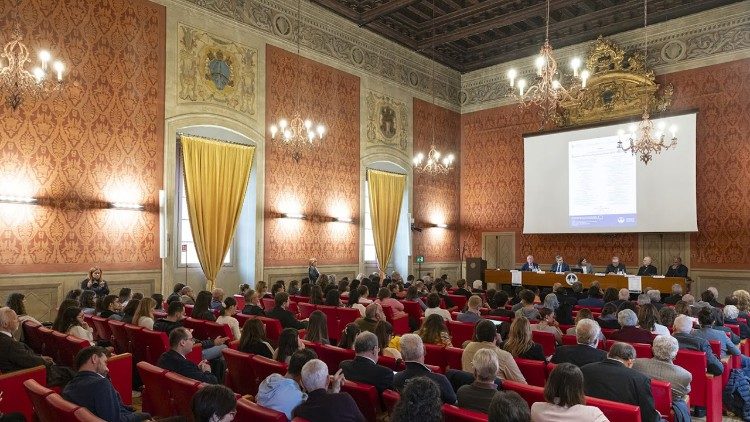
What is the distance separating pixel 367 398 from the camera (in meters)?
3.22

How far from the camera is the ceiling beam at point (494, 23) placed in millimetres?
12275

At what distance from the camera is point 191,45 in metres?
10.3

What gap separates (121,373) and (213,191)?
21.0ft

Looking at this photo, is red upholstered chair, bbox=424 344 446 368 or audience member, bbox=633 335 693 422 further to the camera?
red upholstered chair, bbox=424 344 446 368

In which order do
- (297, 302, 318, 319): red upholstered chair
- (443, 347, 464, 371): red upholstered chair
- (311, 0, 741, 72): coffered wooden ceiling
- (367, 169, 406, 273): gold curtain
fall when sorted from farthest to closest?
(367, 169, 406, 273): gold curtain
(311, 0, 741, 72): coffered wooden ceiling
(297, 302, 318, 319): red upholstered chair
(443, 347, 464, 371): red upholstered chair

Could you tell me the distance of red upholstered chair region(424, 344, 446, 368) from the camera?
4594 millimetres

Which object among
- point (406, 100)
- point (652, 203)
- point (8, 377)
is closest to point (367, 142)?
point (406, 100)

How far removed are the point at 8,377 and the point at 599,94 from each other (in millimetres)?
13853

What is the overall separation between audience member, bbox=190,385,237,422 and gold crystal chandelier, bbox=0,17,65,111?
6.06 meters

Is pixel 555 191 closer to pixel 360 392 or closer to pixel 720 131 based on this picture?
pixel 720 131

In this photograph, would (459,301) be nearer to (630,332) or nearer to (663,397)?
(630,332)

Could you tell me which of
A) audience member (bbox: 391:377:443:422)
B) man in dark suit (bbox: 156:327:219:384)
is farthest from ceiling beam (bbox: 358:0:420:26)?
audience member (bbox: 391:377:443:422)

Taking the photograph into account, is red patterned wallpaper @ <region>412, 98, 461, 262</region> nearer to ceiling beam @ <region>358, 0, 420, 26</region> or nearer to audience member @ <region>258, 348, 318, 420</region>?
ceiling beam @ <region>358, 0, 420, 26</region>

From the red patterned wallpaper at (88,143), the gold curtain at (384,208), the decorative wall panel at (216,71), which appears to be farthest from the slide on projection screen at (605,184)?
the red patterned wallpaper at (88,143)
